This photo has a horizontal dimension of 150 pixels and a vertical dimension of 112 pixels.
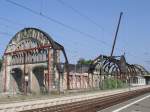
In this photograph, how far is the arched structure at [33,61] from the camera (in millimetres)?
55469

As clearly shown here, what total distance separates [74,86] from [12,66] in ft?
47.6

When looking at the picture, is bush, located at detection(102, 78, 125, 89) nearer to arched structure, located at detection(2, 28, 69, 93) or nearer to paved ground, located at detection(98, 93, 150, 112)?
arched structure, located at detection(2, 28, 69, 93)

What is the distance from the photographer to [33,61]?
6053 cm

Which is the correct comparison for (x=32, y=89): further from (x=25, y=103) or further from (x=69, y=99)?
(x=25, y=103)

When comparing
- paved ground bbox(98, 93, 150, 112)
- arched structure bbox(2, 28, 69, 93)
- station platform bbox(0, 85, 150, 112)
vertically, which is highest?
arched structure bbox(2, 28, 69, 93)

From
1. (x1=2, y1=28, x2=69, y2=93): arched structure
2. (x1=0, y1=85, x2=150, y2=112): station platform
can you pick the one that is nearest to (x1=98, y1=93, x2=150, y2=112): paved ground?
(x1=0, y1=85, x2=150, y2=112): station platform

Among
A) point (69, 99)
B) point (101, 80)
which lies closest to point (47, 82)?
point (101, 80)

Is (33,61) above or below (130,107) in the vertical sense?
above

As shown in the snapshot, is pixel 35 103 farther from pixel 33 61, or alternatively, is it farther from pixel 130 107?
pixel 33 61

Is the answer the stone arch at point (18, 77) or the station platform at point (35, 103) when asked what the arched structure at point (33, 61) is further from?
the station platform at point (35, 103)

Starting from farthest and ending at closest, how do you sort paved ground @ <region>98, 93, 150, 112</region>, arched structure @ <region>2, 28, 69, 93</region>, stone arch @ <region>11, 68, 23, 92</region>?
stone arch @ <region>11, 68, 23, 92</region>
arched structure @ <region>2, 28, 69, 93</region>
paved ground @ <region>98, 93, 150, 112</region>

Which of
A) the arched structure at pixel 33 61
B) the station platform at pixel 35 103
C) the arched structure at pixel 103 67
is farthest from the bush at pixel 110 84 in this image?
the station platform at pixel 35 103

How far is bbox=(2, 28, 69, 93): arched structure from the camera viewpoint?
55.5m

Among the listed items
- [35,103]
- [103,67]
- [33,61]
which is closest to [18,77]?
[33,61]
